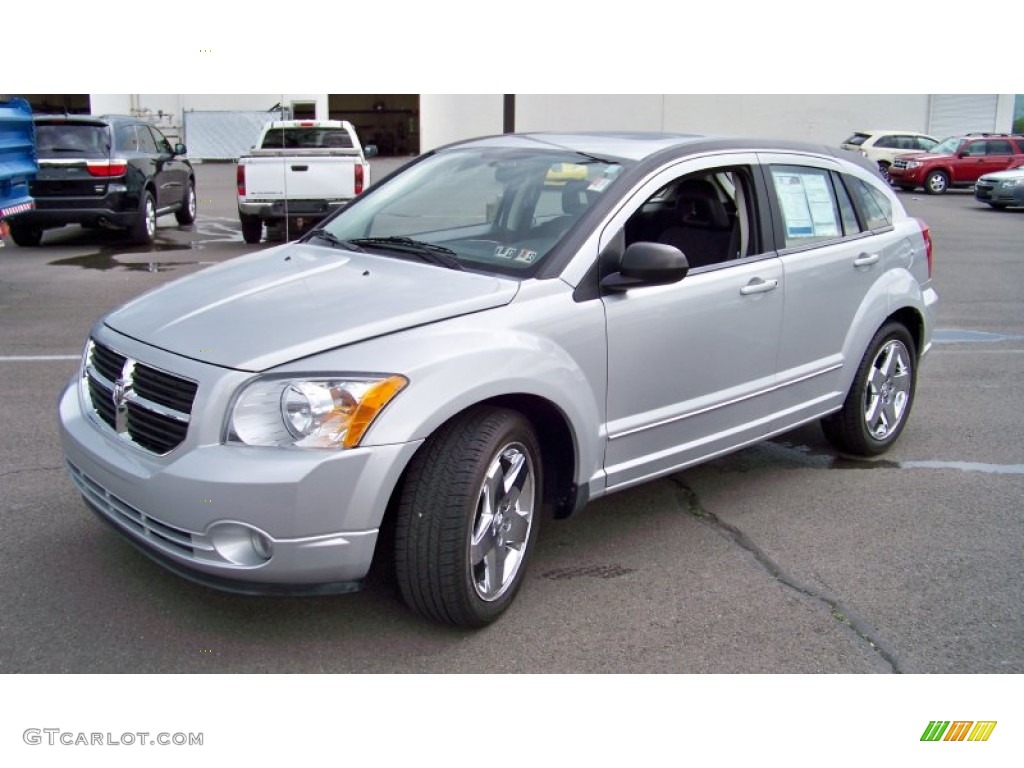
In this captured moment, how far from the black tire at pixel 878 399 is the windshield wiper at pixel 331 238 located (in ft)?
8.75

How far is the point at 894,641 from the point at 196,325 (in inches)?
106

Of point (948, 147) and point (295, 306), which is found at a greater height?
point (948, 147)

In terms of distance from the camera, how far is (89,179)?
1348 centimetres

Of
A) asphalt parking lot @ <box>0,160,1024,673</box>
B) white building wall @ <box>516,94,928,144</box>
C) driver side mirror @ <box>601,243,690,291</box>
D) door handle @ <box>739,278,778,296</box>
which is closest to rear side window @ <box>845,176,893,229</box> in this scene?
door handle @ <box>739,278,778,296</box>

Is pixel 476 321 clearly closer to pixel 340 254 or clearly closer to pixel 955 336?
pixel 340 254

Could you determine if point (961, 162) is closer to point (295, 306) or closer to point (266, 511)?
point (295, 306)

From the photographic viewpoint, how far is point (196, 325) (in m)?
3.42

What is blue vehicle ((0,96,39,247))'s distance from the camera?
940cm

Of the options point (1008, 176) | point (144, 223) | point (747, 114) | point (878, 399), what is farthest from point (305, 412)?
point (747, 114)

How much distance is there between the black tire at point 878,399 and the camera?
5.25 meters

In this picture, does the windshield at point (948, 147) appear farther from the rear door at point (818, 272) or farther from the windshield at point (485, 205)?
the windshield at point (485, 205)
